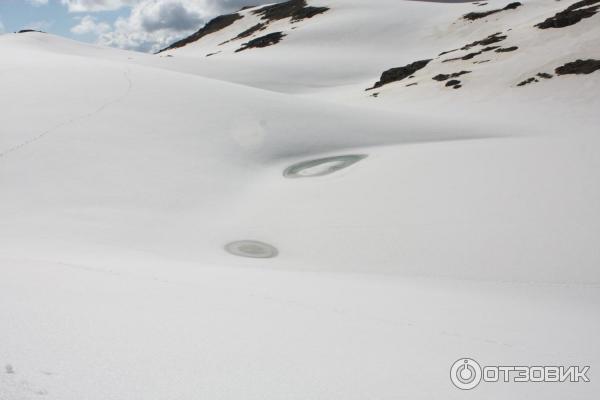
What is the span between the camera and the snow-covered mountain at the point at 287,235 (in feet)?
13.0

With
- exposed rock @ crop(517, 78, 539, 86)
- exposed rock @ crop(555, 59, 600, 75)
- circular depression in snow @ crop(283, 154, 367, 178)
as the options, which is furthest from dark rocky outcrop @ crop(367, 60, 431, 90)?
circular depression in snow @ crop(283, 154, 367, 178)

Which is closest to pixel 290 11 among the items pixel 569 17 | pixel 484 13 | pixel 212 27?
pixel 212 27

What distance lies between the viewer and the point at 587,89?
22.8 m

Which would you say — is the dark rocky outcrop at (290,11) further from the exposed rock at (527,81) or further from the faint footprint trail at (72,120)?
the faint footprint trail at (72,120)

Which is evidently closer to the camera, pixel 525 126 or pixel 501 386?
pixel 501 386

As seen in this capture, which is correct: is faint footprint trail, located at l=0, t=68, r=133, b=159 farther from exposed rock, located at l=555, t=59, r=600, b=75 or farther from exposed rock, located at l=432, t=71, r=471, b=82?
exposed rock, located at l=555, t=59, r=600, b=75

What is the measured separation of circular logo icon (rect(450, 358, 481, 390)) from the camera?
433 cm

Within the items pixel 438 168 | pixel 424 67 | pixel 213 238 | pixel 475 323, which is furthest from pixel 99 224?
pixel 424 67

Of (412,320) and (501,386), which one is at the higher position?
(412,320)

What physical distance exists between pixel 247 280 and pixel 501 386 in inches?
185

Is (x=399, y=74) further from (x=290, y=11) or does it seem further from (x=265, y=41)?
(x=290, y=11)

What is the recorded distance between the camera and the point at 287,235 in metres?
12.0

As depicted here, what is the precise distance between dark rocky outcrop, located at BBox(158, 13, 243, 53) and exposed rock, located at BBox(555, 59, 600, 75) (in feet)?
291

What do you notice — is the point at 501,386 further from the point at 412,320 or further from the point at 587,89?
the point at 587,89
